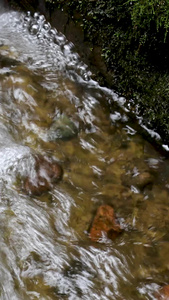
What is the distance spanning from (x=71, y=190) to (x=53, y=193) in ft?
0.50

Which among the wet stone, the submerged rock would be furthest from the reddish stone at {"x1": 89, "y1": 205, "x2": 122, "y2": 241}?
the submerged rock

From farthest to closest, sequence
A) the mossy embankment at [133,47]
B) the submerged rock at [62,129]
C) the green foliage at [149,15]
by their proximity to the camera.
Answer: the submerged rock at [62,129] < the mossy embankment at [133,47] < the green foliage at [149,15]

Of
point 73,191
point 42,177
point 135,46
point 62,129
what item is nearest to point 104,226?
point 73,191

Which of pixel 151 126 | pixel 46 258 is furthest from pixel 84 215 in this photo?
pixel 151 126

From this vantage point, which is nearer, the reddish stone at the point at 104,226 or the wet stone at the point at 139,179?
the reddish stone at the point at 104,226

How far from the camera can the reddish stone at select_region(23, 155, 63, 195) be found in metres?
3.09

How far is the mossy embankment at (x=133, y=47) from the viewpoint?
9.94ft

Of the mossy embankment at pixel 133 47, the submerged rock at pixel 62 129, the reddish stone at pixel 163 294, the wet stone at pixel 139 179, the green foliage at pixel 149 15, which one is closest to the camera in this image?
the reddish stone at pixel 163 294

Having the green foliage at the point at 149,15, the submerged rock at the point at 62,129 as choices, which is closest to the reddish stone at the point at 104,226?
the submerged rock at the point at 62,129

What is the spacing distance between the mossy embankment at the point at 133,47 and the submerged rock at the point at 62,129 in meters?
0.58

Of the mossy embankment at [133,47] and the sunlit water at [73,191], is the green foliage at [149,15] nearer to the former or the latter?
the mossy embankment at [133,47]

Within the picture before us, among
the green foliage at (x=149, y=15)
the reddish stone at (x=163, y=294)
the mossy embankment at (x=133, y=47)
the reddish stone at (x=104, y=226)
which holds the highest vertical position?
the green foliage at (x=149, y=15)

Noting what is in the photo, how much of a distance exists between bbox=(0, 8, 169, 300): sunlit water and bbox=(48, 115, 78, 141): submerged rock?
0.03 meters

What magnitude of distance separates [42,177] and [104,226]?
0.67 meters
